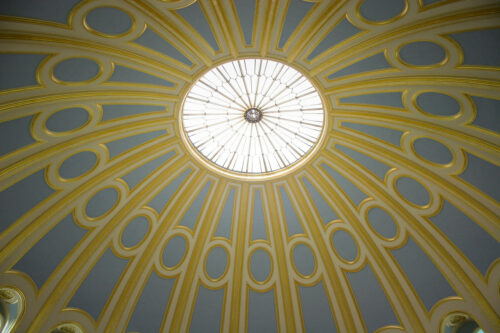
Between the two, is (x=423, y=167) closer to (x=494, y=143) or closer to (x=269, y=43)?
(x=494, y=143)

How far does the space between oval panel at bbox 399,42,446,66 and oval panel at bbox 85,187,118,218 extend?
10.5 metres

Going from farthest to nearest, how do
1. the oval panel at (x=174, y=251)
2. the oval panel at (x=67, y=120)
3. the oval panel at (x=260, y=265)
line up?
the oval panel at (x=260, y=265)
the oval panel at (x=174, y=251)
the oval panel at (x=67, y=120)

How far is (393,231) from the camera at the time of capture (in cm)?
1236

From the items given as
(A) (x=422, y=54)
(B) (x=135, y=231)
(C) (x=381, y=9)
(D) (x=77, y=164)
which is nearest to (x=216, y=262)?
(B) (x=135, y=231)

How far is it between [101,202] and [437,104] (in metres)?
11.5

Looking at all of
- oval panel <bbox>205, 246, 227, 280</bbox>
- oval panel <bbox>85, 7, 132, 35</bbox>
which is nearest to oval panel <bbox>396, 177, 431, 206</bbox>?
oval panel <bbox>205, 246, 227, 280</bbox>

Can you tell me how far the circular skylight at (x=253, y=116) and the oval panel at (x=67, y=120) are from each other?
3291mm

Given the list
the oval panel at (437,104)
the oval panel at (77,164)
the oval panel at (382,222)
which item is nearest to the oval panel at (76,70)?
the oval panel at (77,164)

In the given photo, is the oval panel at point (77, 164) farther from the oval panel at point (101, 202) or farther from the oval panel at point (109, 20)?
the oval panel at point (109, 20)

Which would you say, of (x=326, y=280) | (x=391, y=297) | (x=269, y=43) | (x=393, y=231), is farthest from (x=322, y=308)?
(x=269, y=43)

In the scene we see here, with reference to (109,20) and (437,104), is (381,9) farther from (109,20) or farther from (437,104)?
(109,20)

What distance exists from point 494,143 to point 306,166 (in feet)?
19.6

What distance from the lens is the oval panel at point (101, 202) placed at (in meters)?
11.8

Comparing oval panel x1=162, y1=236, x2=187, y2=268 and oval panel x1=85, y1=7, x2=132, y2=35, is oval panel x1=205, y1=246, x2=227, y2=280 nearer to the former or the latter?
oval panel x1=162, y1=236, x2=187, y2=268
